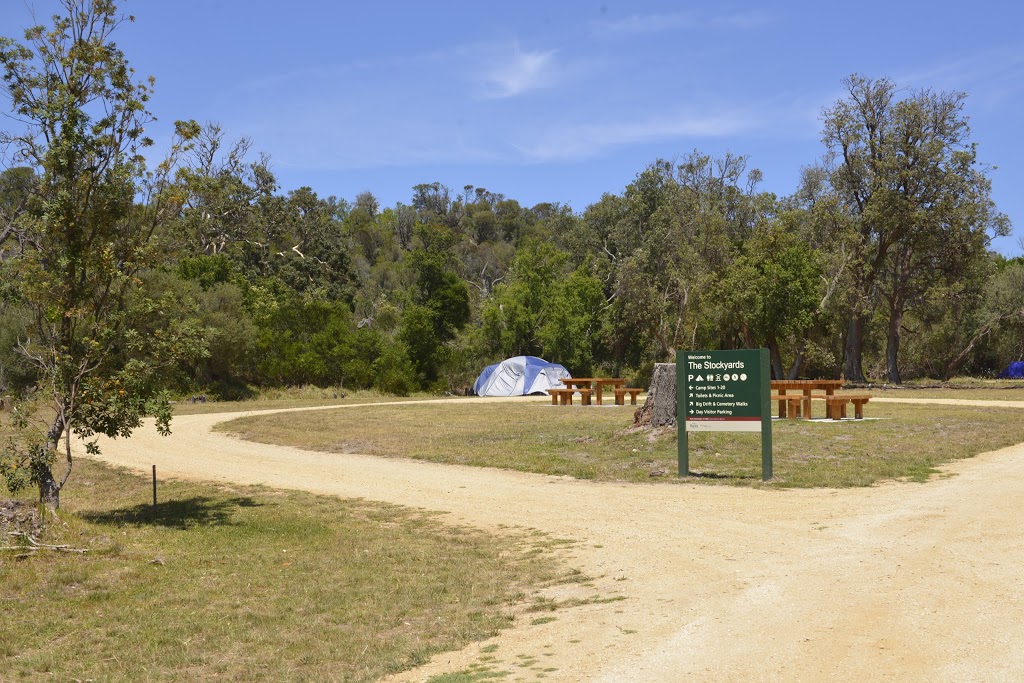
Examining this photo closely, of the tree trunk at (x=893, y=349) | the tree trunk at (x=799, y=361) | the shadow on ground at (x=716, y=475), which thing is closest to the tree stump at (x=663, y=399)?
the shadow on ground at (x=716, y=475)

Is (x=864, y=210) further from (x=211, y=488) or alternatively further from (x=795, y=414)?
(x=211, y=488)

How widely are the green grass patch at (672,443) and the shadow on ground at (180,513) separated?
4580 mm

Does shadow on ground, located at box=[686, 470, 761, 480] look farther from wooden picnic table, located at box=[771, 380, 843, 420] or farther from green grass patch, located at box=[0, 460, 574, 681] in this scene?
wooden picnic table, located at box=[771, 380, 843, 420]

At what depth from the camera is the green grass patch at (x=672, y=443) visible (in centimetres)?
1331

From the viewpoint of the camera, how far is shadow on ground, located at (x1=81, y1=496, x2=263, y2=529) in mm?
10844

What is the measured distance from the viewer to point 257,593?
7797mm

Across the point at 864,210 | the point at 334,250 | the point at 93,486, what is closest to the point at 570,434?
the point at 93,486

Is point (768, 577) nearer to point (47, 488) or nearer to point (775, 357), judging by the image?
point (47, 488)

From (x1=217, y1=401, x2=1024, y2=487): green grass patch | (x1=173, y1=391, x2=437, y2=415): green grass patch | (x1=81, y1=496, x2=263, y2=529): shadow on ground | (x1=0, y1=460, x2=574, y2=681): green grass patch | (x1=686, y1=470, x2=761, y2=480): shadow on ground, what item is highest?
(x1=173, y1=391, x2=437, y2=415): green grass patch

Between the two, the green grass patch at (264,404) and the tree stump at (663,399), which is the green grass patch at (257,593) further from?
the green grass patch at (264,404)

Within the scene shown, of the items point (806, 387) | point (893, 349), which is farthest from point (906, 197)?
point (806, 387)

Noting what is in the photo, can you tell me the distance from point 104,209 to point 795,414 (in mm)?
14023

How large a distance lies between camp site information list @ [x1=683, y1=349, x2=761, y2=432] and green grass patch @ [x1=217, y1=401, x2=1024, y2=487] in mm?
761

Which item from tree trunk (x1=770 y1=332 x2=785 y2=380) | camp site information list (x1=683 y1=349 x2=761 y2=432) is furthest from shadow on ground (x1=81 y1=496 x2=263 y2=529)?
tree trunk (x1=770 y1=332 x2=785 y2=380)
